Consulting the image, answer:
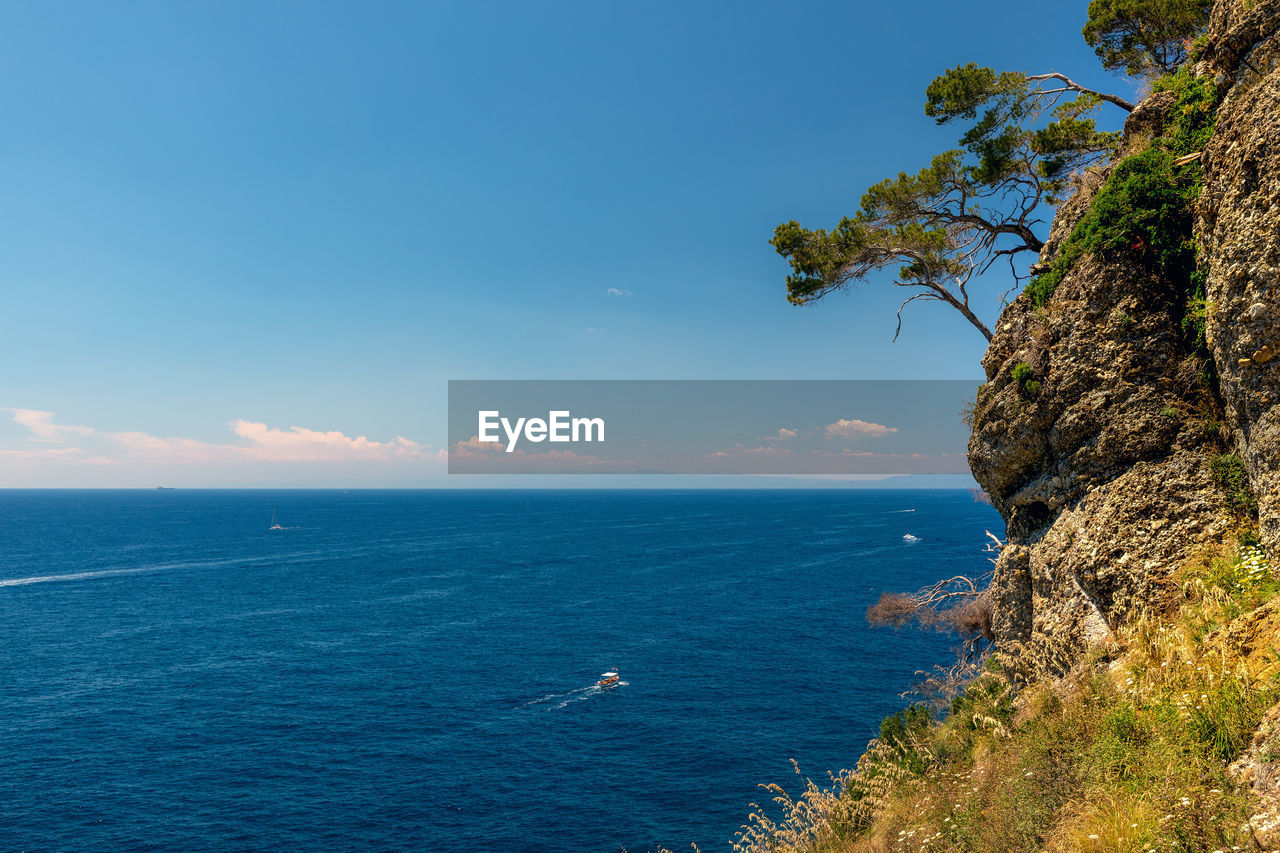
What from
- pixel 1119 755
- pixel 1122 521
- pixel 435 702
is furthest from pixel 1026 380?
Result: pixel 435 702

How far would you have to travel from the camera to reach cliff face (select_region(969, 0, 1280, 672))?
9266 mm

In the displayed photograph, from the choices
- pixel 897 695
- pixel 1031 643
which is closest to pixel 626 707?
pixel 897 695

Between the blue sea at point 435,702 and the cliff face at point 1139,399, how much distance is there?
26.8m

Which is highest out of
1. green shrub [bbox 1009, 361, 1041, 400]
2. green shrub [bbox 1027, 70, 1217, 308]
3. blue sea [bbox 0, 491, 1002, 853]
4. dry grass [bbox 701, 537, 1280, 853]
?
green shrub [bbox 1027, 70, 1217, 308]

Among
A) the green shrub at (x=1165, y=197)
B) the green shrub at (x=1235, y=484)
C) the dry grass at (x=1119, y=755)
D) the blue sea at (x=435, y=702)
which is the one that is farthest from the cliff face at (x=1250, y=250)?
the blue sea at (x=435, y=702)

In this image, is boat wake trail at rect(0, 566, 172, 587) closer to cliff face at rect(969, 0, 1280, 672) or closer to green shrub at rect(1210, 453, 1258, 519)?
cliff face at rect(969, 0, 1280, 672)

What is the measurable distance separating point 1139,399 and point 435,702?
5121 centimetres

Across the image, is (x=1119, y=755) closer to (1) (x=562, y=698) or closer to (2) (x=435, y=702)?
(1) (x=562, y=698)

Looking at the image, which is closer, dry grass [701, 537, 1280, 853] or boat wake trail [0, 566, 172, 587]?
dry grass [701, 537, 1280, 853]

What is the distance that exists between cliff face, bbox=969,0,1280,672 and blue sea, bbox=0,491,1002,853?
26.8 meters

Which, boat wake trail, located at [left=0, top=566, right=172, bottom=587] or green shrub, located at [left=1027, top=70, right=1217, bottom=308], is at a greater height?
green shrub, located at [left=1027, top=70, right=1217, bottom=308]

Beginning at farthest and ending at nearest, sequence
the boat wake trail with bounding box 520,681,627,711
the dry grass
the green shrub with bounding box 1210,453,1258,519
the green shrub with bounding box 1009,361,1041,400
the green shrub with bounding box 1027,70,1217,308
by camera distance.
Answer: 1. the boat wake trail with bounding box 520,681,627,711
2. the green shrub with bounding box 1009,361,1041,400
3. the green shrub with bounding box 1027,70,1217,308
4. the green shrub with bounding box 1210,453,1258,519
5. the dry grass

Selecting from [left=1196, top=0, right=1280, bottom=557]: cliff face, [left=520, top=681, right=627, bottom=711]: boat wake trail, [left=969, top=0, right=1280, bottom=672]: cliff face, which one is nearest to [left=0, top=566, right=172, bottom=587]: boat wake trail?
[left=520, top=681, right=627, bottom=711]: boat wake trail

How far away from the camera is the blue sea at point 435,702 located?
1379 inches
